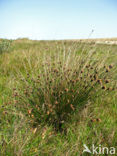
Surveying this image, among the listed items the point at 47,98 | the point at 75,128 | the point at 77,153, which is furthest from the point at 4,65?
the point at 77,153

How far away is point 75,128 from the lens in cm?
163

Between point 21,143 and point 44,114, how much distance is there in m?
0.49

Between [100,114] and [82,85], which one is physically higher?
[82,85]

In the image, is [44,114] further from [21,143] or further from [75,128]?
[21,143]

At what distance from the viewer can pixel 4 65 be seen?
3.61 meters

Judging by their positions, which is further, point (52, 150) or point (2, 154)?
point (52, 150)

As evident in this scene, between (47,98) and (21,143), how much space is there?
0.57m

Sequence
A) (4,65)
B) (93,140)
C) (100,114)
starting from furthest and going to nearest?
(4,65), (100,114), (93,140)

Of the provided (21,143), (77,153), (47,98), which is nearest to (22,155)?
(21,143)

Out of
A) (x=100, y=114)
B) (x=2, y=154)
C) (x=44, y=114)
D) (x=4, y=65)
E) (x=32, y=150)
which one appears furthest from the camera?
(x=4, y=65)

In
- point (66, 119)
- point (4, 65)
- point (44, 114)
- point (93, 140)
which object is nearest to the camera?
point (93, 140)

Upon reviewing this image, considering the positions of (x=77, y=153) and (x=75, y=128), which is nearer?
(x=77, y=153)

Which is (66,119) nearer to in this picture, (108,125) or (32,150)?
(108,125)

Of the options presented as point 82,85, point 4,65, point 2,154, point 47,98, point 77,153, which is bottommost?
point 77,153
